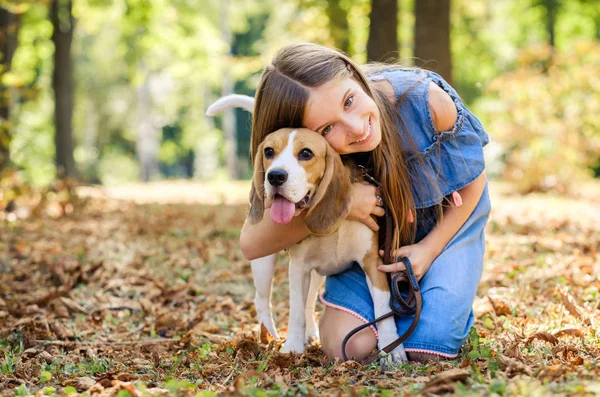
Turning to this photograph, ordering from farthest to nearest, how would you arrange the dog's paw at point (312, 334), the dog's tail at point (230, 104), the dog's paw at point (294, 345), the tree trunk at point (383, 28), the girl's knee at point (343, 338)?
the tree trunk at point (383, 28) → the dog's paw at point (312, 334) → the dog's tail at point (230, 104) → the dog's paw at point (294, 345) → the girl's knee at point (343, 338)

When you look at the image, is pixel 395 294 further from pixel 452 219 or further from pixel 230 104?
pixel 230 104

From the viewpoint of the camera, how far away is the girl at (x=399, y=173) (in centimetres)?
324

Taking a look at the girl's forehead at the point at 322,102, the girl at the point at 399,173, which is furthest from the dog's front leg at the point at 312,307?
the girl's forehead at the point at 322,102

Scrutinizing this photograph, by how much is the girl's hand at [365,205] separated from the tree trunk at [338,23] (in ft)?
28.4

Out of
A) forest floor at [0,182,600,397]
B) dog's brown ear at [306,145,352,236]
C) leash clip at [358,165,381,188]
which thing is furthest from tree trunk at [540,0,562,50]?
dog's brown ear at [306,145,352,236]

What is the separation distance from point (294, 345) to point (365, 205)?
851 millimetres

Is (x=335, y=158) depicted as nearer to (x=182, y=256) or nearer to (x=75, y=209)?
(x=182, y=256)

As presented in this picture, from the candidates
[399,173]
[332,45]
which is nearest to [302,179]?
[399,173]

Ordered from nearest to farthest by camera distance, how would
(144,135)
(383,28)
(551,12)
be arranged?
(383,28) < (551,12) < (144,135)

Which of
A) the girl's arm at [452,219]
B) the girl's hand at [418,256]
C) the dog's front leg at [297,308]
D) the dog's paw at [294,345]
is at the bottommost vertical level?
the dog's paw at [294,345]

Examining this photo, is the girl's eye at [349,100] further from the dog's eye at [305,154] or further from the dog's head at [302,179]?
the dog's eye at [305,154]

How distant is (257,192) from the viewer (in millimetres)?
3236

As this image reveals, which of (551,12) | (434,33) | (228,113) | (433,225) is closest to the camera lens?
(433,225)

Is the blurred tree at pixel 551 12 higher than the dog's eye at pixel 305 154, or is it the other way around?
the blurred tree at pixel 551 12
